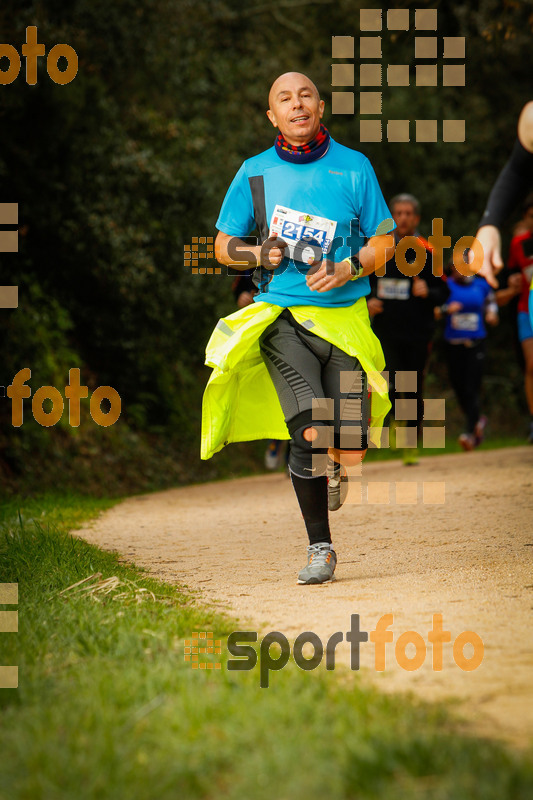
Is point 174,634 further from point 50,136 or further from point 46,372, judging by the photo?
point 50,136

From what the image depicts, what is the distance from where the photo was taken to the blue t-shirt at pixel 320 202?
15.6 feet

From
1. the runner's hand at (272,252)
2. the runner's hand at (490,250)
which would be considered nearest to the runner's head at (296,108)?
the runner's hand at (272,252)

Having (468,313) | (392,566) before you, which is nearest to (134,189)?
(468,313)

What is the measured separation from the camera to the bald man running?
475cm

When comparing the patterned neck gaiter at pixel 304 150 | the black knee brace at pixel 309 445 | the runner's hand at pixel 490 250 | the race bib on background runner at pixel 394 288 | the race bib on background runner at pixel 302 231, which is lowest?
the black knee brace at pixel 309 445

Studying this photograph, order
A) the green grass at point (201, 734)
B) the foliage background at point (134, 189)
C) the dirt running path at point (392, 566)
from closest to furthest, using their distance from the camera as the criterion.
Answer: the green grass at point (201, 734), the dirt running path at point (392, 566), the foliage background at point (134, 189)

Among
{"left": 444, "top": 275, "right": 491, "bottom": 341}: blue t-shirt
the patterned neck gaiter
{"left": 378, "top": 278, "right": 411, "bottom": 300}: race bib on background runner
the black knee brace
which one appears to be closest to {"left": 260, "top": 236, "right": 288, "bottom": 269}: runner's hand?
the patterned neck gaiter

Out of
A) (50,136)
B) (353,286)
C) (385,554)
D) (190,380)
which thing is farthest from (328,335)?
(190,380)

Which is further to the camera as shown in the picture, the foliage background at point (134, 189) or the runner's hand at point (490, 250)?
the foliage background at point (134, 189)

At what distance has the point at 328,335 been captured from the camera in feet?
15.6

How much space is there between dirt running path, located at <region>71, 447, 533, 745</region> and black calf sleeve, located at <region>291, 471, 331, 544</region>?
0.23 meters

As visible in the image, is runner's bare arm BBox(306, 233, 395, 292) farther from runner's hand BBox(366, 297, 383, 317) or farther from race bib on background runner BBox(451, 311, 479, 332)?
race bib on background runner BBox(451, 311, 479, 332)

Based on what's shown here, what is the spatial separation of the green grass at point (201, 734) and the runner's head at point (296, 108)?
97.8 inches

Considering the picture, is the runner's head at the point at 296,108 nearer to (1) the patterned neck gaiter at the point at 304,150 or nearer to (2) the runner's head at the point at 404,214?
(1) the patterned neck gaiter at the point at 304,150
